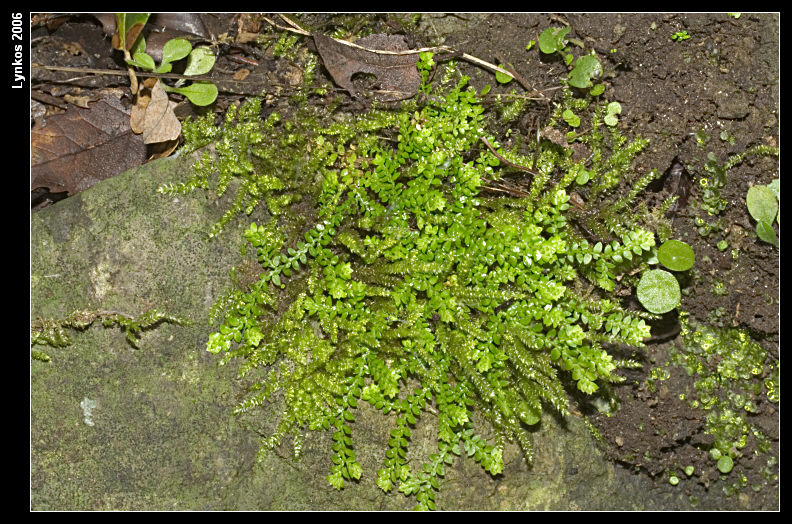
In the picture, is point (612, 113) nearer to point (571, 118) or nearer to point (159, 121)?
point (571, 118)

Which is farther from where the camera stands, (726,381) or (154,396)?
(726,381)

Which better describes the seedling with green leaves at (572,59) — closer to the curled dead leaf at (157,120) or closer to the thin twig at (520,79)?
the thin twig at (520,79)

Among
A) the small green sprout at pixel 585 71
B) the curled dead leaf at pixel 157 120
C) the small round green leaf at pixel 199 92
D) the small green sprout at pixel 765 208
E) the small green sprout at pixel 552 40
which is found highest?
the small green sprout at pixel 552 40

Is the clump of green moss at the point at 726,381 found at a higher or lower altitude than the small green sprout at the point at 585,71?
lower

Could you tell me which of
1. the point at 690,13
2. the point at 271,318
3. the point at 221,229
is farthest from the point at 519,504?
the point at 690,13

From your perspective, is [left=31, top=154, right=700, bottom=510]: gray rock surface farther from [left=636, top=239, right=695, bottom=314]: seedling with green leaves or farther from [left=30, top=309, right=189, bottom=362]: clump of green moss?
[left=636, top=239, right=695, bottom=314]: seedling with green leaves

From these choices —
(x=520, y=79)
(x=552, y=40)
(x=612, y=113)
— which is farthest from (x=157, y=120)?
(x=612, y=113)

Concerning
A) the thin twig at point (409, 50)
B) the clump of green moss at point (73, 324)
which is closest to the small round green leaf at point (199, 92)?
the thin twig at point (409, 50)
